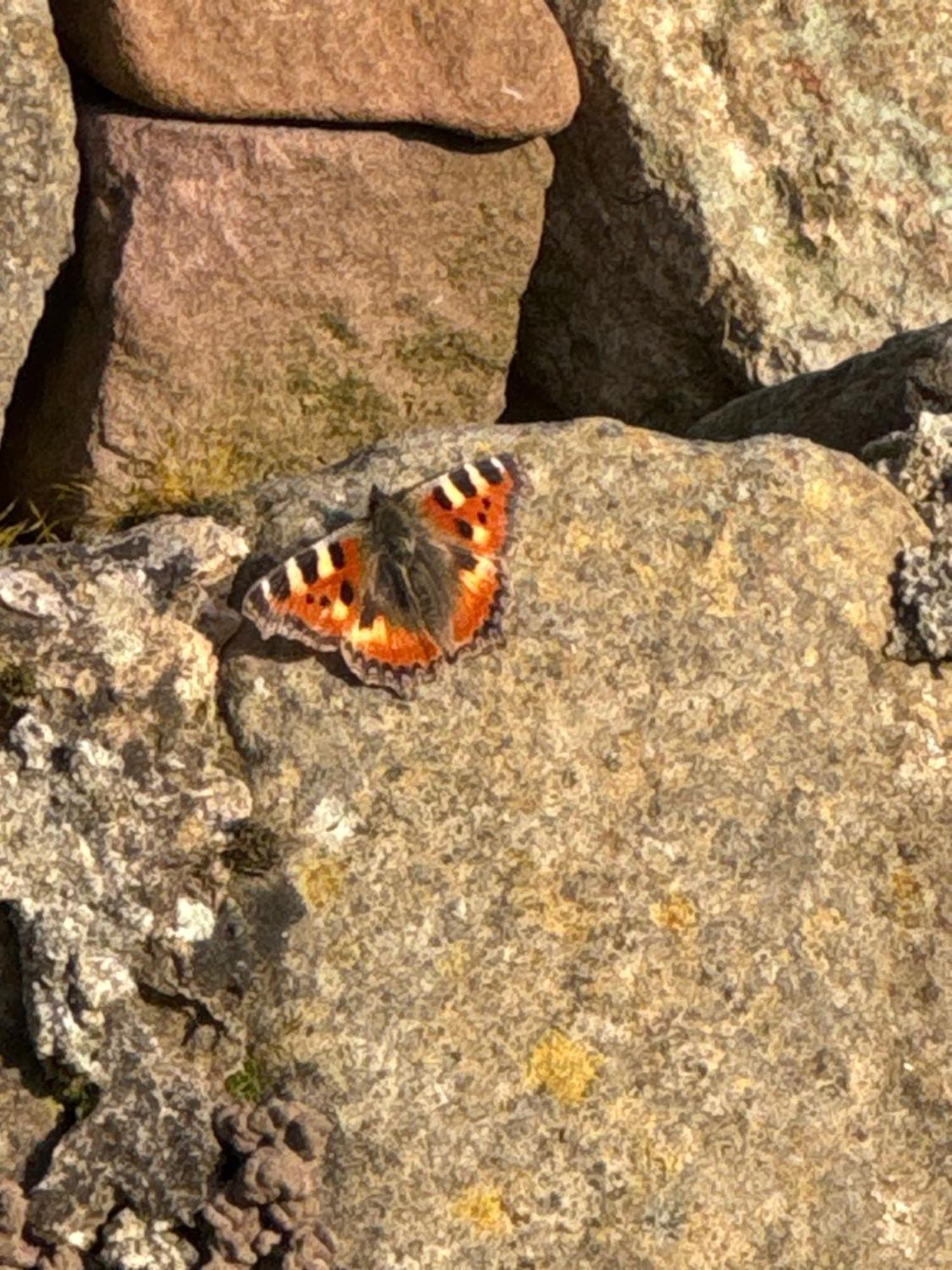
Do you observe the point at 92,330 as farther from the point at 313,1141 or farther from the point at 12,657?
the point at 313,1141

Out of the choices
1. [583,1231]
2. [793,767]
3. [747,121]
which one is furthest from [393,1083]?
[747,121]

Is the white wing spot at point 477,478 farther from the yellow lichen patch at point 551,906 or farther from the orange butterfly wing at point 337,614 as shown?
the yellow lichen patch at point 551,906

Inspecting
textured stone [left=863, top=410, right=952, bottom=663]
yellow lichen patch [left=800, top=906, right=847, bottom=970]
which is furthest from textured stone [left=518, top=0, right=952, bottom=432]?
yellow lichen patch [left=800, top=906, right=847, bottom=970]

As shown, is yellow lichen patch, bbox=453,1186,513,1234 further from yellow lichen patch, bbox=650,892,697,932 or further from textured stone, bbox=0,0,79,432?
textured stone, bbox=0,0,79,432

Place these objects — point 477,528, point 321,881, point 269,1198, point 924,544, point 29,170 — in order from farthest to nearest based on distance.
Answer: point 29,170, point 924,544, point 477,528, point 321,881, point 269,1198

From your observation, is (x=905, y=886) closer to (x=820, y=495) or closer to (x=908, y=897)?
(x=908, y=897)

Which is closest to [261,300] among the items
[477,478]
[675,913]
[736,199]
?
[477,478]
